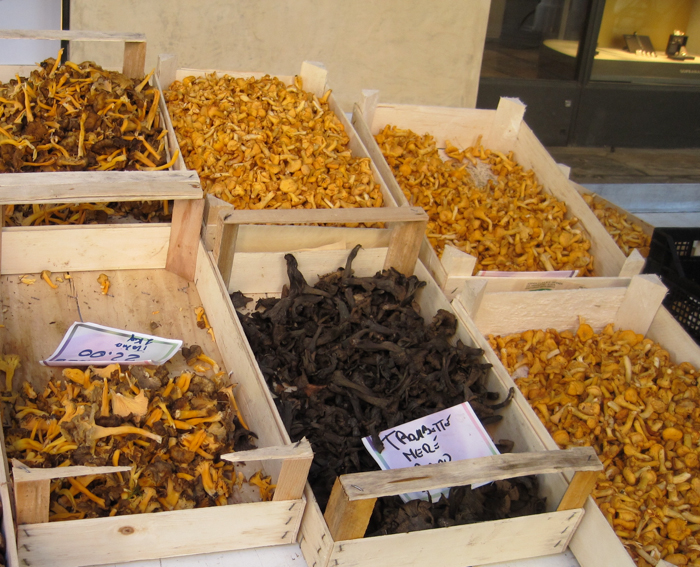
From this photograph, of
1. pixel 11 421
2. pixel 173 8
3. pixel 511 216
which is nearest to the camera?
pixel 11 421

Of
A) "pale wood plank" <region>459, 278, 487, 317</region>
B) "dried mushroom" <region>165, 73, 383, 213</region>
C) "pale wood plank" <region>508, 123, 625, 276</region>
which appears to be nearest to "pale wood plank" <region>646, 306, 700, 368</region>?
"pale wood plank" <region>508, 123, 625, 276</region>

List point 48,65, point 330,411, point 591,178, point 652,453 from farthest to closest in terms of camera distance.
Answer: point 591,178 → point 48,65 → point 652,453 → point 330,411

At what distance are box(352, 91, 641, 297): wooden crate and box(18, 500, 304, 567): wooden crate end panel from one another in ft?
4.98

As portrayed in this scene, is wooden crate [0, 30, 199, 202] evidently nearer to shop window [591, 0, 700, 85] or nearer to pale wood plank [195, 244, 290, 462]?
pale wood plank [195, 244, 290, 462]

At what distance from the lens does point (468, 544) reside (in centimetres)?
175

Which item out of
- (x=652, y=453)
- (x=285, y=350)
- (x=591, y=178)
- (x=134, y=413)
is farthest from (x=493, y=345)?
(x=591, y=178)

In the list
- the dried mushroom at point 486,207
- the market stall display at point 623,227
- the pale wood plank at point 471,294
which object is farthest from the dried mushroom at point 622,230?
the pale wood plank at point 471,294

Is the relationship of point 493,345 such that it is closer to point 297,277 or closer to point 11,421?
point 297,277

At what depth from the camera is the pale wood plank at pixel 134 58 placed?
3.11 meters

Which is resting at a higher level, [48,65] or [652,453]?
[48,65]

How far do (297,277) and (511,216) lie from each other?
1.17 meters

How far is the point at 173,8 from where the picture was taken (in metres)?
4.55

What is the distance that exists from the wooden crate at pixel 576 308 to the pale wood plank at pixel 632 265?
0.06 metres

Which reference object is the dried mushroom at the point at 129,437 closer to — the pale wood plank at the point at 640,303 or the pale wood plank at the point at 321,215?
the pale wood plank at the point at 321,215
